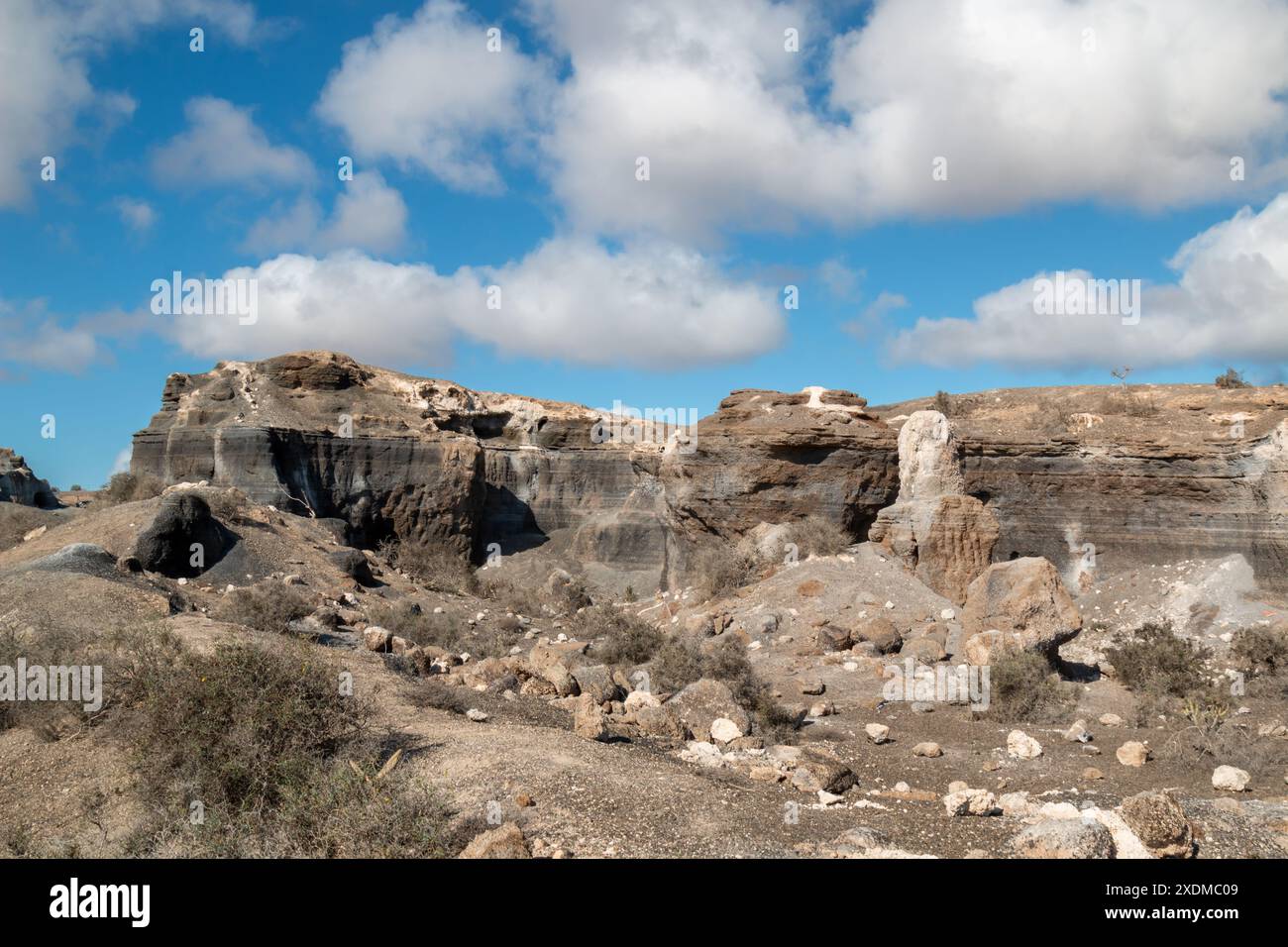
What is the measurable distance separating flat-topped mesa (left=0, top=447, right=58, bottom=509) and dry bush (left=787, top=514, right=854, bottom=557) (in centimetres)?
3526

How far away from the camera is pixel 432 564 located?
87.1 ft

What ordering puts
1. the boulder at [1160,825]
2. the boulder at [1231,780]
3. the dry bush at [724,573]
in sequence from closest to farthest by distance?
the boulder at [1160,825]
the boulder at [1231,780]
the dry bush at [724,573]

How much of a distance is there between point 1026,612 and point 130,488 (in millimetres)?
23202

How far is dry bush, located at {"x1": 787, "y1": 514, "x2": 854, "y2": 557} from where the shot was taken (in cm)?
1744

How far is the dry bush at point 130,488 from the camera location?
23.9 m

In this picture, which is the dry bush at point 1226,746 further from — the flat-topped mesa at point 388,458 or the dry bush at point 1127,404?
the flat-topped mesa at point 388,458

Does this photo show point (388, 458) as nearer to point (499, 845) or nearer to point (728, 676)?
point (728, 676)

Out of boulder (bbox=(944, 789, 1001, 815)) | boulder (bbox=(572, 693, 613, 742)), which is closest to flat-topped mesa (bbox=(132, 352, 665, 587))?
boulder (bbox=(572, 693, 613, 742))

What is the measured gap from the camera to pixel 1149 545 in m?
16.4

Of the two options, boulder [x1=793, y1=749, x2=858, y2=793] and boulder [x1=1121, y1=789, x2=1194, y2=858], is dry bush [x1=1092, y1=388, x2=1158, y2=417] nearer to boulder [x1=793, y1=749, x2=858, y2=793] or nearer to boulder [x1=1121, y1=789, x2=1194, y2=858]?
boulder [x1=793, y1=749, x2=858, y2=793]

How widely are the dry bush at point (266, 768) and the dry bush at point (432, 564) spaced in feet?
57.6

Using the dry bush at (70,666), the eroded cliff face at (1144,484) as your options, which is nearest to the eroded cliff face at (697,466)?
the eroded cliff face at (1144,484)

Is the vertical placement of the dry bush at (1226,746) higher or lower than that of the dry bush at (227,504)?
lower

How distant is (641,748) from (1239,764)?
538cm
